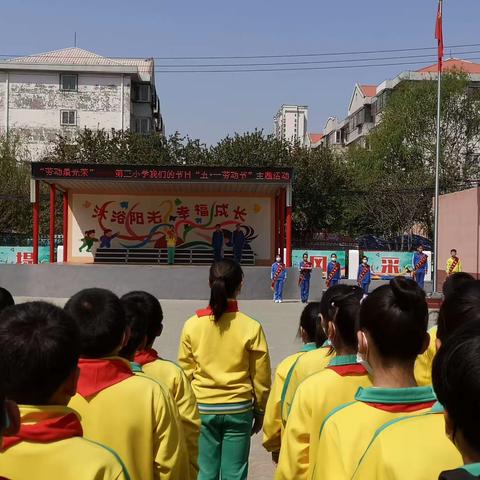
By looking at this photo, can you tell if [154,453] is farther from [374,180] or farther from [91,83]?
[91,83]

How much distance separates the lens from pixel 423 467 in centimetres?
170

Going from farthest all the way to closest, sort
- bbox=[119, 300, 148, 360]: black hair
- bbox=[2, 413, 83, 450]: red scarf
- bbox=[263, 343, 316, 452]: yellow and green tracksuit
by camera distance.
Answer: bbox=[263, 343, 316, 452]: yellow and green tracksuit < bbox=[119, 300, 148, 360]: black hair < bbox=[2, 413, 83, 450]: red scarf

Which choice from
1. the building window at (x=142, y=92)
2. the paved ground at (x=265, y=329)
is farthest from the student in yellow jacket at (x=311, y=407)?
the building window at (x=142, y=92)

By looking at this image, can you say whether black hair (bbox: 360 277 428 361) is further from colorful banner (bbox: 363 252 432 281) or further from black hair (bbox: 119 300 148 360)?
colorful banner (bbox: 363 252 432 281)

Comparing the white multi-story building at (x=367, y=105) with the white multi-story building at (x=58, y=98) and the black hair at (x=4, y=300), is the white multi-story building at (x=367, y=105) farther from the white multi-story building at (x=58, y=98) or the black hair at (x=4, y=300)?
the black hair at (x=4, y=300)

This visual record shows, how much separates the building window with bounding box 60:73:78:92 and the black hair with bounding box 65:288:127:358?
160 feet

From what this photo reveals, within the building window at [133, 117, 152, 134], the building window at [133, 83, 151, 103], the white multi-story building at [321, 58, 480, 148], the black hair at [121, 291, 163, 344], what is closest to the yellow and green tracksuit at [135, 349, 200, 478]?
the black hair at [121, 291, 163, 344]

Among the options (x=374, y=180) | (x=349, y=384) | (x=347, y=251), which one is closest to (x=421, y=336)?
(x=349, y=384)

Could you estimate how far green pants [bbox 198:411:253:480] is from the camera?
4.12 m

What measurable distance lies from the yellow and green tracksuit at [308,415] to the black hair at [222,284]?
1330mm

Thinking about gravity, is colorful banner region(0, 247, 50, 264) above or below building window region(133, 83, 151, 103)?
below

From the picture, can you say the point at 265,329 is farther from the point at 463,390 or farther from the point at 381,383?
the point at 463,390

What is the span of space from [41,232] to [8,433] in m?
38.1

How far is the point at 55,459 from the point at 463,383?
1.02 metres
